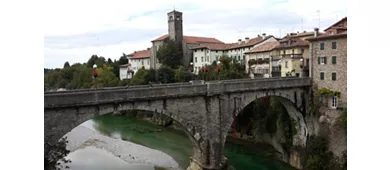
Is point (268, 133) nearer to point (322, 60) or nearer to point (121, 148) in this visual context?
point (322, 60)

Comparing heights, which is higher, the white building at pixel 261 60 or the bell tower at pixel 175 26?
the bell tower at pixel 175 26

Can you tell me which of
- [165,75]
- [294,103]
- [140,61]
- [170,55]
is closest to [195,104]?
[294,103]

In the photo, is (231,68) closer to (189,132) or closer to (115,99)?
(189,132)

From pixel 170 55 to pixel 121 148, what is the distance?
3343 centimetres

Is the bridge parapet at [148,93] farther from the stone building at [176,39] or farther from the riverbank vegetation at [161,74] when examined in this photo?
the stone building at [176,39]

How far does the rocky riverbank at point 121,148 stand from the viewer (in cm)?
2414

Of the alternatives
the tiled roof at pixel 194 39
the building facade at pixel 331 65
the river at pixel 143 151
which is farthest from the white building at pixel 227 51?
the building facade at pixel 331 65

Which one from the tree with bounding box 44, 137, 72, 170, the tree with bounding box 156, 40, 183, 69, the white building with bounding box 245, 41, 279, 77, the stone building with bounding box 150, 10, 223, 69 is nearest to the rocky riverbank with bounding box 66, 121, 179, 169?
the tree with bounding box 44, 137, 72, 170

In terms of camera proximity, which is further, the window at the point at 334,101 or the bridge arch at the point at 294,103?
the window at the point at 334,101

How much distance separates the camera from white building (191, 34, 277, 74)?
4628 centimetres

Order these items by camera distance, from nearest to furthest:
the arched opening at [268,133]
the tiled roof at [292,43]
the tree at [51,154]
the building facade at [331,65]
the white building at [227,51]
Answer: the tree at [51,154] < the building facade at [331,65] < the arched opening at [268,133] < the tiled roof at [292,43] < the white building at [227,51]

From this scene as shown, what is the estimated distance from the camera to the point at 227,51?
51188 millimetres

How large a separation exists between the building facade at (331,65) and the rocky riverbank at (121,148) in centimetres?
1152

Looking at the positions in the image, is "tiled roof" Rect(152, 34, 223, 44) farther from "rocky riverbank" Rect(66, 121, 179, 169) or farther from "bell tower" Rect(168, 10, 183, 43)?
"rocky riverbank" Rect(66, 121, 179, 169)
